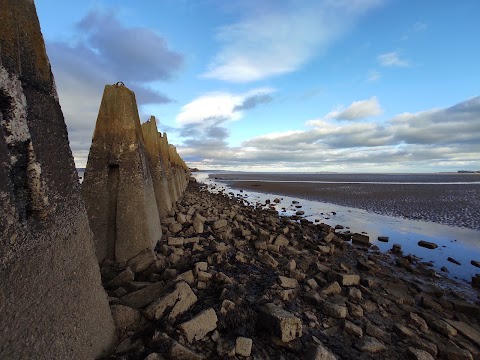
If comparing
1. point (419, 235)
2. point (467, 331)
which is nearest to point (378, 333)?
point (467, 331)

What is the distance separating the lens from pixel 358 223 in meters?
16.0

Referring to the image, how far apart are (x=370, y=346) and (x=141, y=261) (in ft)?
13.8

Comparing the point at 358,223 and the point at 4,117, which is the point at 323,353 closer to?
the point at 4,117

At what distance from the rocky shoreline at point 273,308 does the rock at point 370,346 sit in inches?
0.6

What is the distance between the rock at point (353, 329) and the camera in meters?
4.49

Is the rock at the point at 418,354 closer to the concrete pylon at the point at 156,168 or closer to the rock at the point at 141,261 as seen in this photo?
the rock at the point at 141,261

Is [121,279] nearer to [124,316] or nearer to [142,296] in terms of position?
[142,296]

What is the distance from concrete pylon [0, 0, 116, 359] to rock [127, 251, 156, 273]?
2.15 m

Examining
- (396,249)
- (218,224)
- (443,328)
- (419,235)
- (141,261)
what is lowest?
(419,235)

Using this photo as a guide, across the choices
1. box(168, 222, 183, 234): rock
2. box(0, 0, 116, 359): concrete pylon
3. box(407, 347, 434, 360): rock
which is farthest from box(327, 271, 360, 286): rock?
box(0, 0, 116, 359): concrete pylon

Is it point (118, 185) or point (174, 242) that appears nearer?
point (118, 185)

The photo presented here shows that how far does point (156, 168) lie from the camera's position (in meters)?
11.1

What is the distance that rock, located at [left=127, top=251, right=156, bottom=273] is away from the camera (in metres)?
5.48

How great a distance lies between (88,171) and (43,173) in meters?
3.79
